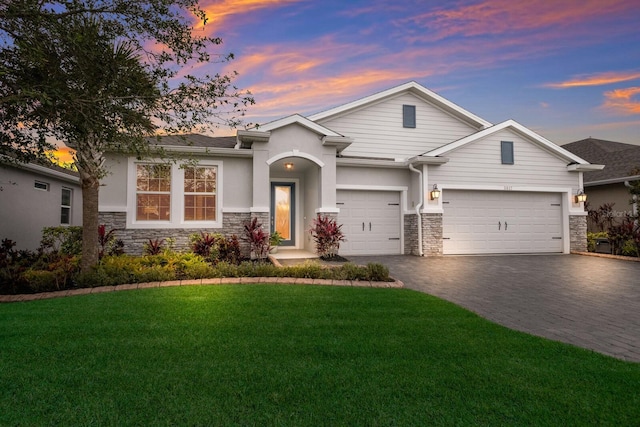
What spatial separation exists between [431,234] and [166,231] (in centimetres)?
848

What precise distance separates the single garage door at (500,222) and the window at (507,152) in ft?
3.72

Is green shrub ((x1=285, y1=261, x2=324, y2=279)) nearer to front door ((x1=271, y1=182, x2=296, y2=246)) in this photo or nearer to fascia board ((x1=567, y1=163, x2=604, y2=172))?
front door ((x1=271, y1=182, x2=296, y2=246))

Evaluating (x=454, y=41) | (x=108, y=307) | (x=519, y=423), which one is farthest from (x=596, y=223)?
(x=108, y=307)

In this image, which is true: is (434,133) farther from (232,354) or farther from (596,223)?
(232,354)

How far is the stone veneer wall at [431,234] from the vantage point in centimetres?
1162

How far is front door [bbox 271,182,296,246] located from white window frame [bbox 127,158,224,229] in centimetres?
253

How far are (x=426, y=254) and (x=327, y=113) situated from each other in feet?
20.9

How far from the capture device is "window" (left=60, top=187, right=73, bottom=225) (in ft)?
44.3

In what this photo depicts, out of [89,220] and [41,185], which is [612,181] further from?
[41,185]

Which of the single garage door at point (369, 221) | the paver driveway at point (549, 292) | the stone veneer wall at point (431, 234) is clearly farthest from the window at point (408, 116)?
the paver driveway at point (549, 292)

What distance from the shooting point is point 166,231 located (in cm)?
1012

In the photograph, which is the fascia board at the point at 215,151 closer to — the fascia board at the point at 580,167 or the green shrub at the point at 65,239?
the green shrub at the point at 65,239

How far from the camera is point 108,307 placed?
491 cm

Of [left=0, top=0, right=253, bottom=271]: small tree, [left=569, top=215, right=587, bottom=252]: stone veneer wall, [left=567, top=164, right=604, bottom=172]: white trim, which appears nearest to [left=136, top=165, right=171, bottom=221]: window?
[left=0, top=0, right=253, bottom=271]: small tree
